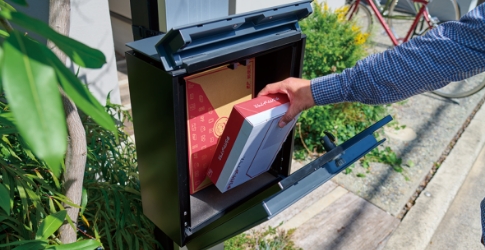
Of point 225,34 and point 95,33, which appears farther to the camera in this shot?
point 95,33

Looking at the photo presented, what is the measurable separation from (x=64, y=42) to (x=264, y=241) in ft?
6.44

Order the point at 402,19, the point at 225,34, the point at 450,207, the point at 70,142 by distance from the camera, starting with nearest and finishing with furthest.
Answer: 1. the point at 225,34
2. the point at 70,142
3. the point at 450,207
4. the point at 402,19

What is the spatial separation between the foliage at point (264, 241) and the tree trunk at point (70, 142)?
1.00 metres

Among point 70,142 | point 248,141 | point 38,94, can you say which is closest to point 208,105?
point 248,141

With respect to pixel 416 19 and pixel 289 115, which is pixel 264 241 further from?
pixel 416 19

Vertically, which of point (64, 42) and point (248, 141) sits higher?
point (64, 42)

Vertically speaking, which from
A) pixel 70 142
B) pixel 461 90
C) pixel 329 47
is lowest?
pixel 461 90

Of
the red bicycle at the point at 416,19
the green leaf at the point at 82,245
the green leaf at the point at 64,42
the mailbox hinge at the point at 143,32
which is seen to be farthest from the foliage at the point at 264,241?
the red bicycle at the point at 416,19

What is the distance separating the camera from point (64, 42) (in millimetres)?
538

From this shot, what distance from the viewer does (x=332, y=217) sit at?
8.55 ft

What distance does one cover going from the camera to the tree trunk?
4.15 feet

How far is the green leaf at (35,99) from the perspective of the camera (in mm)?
444

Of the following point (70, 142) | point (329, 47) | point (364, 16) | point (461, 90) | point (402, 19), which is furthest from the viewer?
point (364, 16)

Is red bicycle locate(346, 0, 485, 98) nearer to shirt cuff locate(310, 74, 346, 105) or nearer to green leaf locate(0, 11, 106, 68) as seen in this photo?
shirt cuff locate(310, 74, 346, 105)
